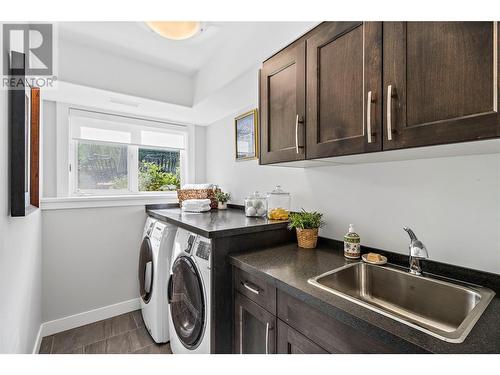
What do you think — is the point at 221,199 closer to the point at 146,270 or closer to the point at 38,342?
the point at 146,270

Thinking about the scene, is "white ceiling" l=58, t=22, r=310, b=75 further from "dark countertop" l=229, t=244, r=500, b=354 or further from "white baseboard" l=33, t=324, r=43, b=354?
"white baseboard" l=33, t=324, r=43, b=354

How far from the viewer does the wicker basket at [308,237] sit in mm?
1534

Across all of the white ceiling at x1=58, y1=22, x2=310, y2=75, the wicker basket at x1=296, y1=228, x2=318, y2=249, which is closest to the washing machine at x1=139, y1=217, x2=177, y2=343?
the wicker basket at x1=296, y1=228, x2=318, y2=249

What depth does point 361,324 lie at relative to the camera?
733 mm

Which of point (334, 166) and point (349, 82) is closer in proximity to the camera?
point (349, 82)

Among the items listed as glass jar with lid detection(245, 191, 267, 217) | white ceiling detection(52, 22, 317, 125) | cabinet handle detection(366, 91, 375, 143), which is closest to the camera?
cabinet handle detection(366, 91, 375, 143)

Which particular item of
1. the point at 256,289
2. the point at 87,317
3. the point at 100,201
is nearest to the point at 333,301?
the point at 256,289

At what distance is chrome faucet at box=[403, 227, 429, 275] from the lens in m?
1.06

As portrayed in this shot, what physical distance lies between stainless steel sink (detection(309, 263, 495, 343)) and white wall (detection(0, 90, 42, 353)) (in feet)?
4.11

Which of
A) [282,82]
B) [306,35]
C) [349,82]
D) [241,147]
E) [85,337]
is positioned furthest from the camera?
[241,147]

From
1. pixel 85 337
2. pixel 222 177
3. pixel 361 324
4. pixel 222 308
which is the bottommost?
pixel 85 337

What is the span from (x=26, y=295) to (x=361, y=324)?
1863 mm

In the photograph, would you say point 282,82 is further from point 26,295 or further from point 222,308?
point 26,295

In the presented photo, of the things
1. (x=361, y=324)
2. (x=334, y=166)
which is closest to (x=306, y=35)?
(x=334, y=166)
